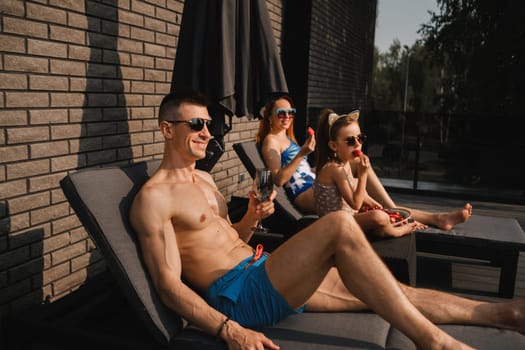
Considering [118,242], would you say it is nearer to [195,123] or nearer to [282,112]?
[195,123]

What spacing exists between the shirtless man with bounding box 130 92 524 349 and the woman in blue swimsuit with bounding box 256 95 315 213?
6.56ft

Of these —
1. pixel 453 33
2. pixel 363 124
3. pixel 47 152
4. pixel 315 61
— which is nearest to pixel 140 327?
pixel 47 152

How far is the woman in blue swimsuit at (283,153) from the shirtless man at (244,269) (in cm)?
200

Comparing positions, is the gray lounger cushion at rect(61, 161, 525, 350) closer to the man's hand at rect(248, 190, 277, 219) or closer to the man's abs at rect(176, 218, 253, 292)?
the man's abs at rect(176, 218, 253, 292)

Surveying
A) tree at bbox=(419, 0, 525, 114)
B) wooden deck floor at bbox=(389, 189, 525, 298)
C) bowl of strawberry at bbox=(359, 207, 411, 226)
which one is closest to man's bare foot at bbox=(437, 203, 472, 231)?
bowl of strawberry at bbox=(359, 207, 411, 226)

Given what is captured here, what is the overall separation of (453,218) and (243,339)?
9.35 ft

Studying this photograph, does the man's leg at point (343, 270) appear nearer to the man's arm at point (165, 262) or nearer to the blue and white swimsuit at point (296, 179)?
the man's arm at point (165, 262)

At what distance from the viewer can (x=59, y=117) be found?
3.12 meters

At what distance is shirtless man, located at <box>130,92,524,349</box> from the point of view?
2297mm

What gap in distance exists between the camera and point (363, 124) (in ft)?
37.0

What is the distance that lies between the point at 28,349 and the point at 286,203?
2731 millimetres

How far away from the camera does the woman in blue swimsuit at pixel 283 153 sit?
488 centimetres

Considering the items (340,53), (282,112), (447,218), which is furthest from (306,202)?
(340,53)

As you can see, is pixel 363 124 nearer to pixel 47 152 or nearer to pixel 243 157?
pixel 243 157
